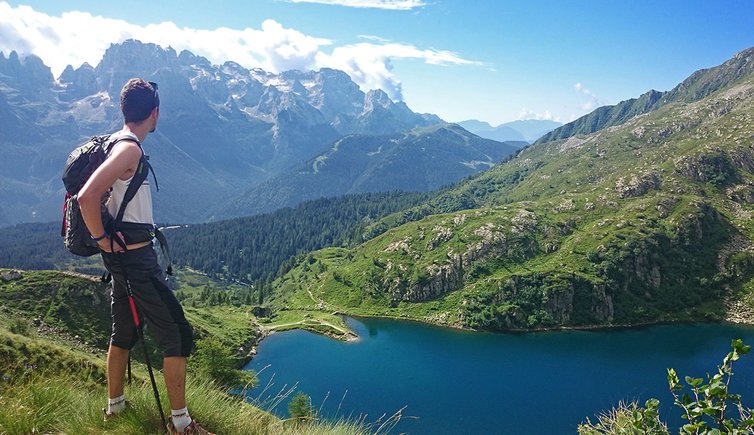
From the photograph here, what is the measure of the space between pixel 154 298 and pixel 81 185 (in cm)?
220

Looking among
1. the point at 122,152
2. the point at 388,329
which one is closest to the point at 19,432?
the point at 122,152

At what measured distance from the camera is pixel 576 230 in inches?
5704

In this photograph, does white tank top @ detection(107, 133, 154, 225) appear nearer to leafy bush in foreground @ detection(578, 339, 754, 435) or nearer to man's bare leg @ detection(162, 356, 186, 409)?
man's bare leg @ detection(162, 356, 186, 409)

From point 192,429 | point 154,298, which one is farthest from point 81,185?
point 192,429

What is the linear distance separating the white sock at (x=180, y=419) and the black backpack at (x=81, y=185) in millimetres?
2836

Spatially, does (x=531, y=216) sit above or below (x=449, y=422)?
above

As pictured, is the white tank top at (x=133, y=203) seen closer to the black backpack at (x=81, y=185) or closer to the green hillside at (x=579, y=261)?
the black backpack at (x=81, y=185)

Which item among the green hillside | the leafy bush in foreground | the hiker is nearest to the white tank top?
the hiker

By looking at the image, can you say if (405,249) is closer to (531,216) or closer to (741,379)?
(531,216)

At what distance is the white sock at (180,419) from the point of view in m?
6.62

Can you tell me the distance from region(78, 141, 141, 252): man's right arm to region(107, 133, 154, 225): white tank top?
250mm

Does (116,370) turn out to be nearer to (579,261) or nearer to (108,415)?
(108,415)

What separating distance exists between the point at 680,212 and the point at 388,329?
101179mm

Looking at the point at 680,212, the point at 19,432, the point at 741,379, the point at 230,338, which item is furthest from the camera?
the point at 680,212
